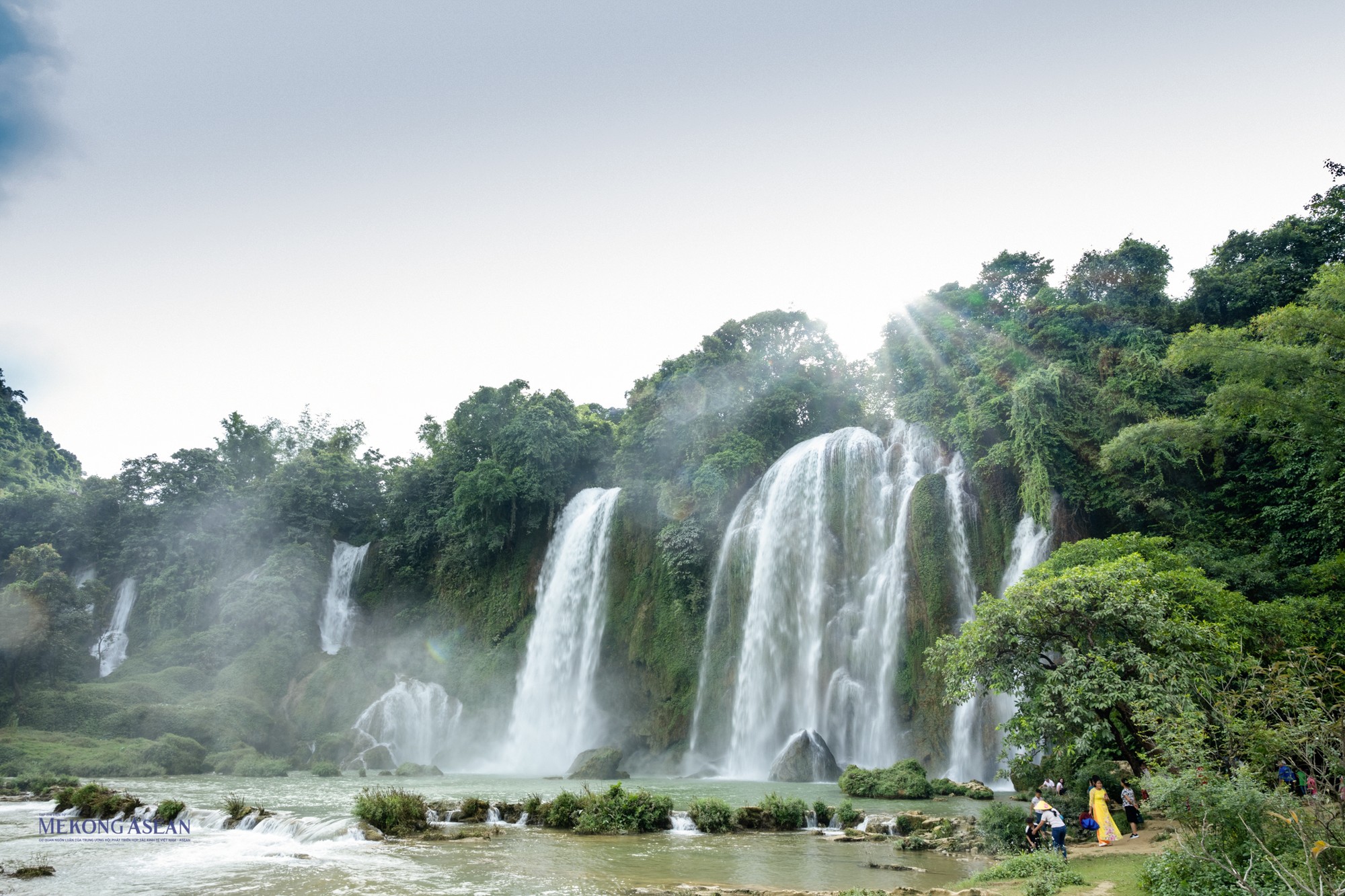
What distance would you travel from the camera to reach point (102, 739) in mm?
32938

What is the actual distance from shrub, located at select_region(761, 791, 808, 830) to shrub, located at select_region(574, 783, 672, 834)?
1931 millimetres

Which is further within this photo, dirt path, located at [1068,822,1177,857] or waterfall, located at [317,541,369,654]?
waterfall, located at [317,541,369,654]

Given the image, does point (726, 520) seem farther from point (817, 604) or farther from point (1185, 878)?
point (1185, 878)

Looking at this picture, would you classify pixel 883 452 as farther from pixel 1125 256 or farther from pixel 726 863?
pixel 726 863

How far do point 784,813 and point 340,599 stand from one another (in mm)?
37351

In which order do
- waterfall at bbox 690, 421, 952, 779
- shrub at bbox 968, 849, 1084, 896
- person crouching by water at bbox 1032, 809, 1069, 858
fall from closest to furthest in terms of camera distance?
shrub at bbox 968, 849, 1084, 896 → person crouching by water at bbox 1032, 809, 1069, 858 → waterfall at bbox 690, 421, 952, 779

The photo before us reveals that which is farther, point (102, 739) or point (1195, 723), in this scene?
point (102, 739)

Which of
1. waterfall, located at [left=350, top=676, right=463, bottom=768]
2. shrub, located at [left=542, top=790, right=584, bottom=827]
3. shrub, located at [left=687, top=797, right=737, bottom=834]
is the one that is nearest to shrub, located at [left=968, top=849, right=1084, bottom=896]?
shrub, located at [left=687, top=797, right=737, bottom=834]

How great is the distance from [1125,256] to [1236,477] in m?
12.1

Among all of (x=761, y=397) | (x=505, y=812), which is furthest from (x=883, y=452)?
(x=505, y=812)

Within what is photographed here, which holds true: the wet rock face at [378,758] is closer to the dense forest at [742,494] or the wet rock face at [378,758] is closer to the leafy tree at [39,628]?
the dense forest at [742,494]

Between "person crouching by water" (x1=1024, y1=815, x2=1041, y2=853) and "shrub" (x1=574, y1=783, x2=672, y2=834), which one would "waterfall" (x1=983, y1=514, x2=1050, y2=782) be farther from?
"shrub" (x1=574, y1=783, x2=672, y2=834)

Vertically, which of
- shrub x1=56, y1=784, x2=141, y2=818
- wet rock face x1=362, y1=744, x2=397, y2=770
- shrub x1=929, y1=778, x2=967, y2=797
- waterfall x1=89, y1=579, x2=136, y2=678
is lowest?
wet rock face x1=362, y1=744, x2=397, y2=770

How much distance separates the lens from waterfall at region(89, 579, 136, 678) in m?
44.5
